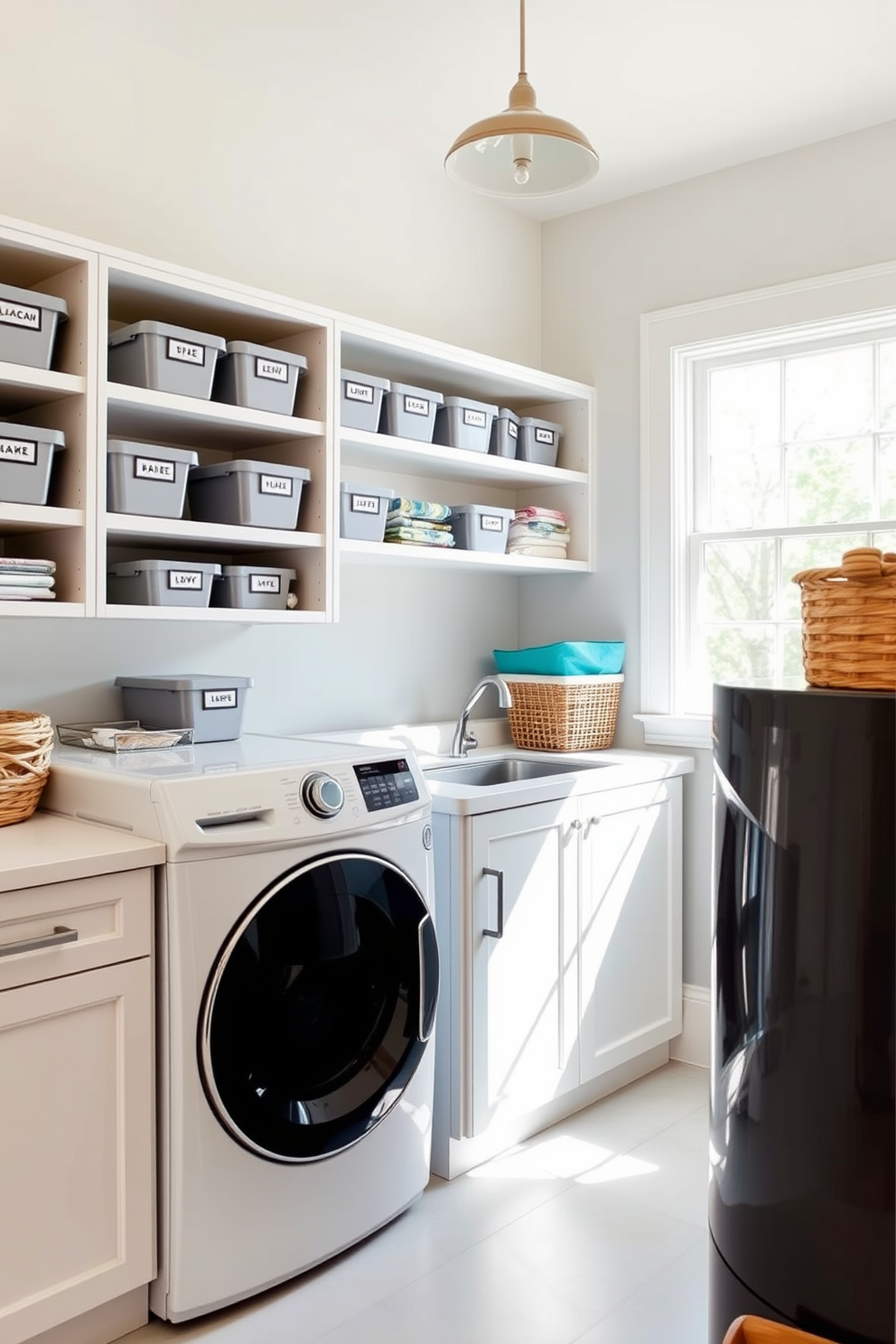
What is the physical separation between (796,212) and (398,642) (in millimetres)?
1731

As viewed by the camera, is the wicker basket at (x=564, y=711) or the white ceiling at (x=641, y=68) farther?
the wicker basket at (x=564, y=711)

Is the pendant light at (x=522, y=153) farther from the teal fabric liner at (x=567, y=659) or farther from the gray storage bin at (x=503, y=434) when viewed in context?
the teal fabric liner at (x=567, y=659)

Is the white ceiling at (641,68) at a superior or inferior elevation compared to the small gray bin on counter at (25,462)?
superior

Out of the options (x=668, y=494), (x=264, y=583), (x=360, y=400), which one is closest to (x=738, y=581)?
(x=668, y=494)

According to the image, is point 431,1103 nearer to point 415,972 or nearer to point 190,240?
point 415,972

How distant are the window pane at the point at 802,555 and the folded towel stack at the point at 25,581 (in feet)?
6.88

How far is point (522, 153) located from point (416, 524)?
1.12 meters

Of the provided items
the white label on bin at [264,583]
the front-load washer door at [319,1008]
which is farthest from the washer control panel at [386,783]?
the white label on bin at [264,583]

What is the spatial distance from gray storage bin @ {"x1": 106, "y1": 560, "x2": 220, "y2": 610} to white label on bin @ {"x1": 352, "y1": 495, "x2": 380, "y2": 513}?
0.45 meters

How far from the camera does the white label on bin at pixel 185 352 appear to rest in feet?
7.55

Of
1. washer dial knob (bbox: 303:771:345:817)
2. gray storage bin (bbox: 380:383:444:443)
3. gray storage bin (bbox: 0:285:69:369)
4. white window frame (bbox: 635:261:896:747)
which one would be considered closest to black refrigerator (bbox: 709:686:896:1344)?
washer dial knob (bbox: 303:771:345:817)

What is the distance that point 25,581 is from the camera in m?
2.12

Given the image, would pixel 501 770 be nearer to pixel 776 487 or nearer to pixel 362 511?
pixel 362 511

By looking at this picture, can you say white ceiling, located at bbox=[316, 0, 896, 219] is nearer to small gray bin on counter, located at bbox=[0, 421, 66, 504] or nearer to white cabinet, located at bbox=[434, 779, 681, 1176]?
small gray bin on counter, located at bbox=[0, 421, 66, 504]
